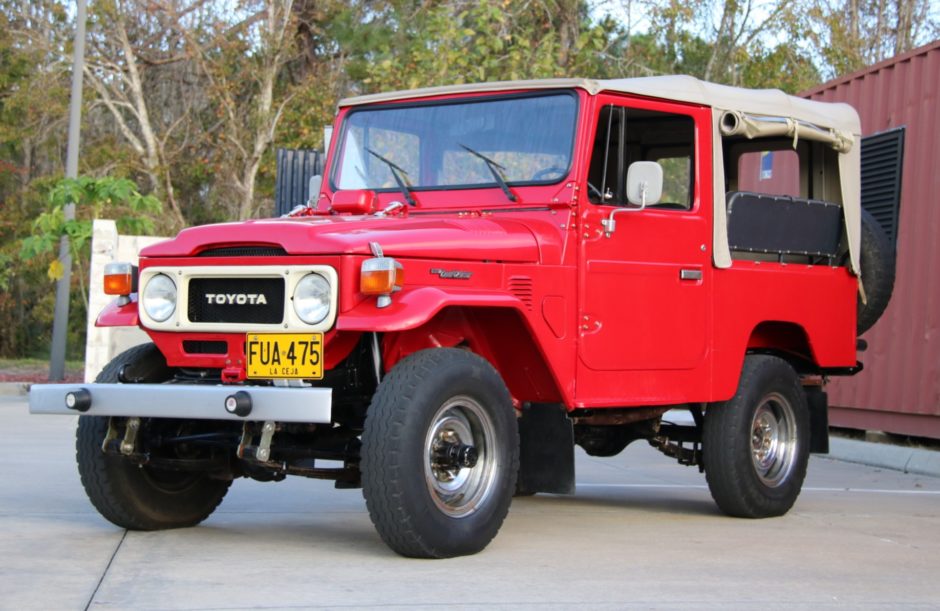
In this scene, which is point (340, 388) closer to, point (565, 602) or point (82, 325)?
point (565, 602)

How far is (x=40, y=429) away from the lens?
13.8m

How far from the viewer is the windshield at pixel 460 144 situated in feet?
24.5

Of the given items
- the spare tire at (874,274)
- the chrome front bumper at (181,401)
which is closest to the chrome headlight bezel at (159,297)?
the chrome front bumper at (181,401)

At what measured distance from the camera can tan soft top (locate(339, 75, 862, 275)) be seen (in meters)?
7.71

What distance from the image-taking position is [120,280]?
23.0 feet

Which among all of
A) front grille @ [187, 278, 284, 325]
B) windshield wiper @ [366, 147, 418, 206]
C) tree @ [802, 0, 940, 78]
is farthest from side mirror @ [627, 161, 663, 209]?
tree @ [802, 0, 940, 78]

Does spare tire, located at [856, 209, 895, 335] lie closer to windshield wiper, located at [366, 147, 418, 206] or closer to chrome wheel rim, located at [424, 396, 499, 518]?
windshield wiper, located at [366, 147, 418, 206]

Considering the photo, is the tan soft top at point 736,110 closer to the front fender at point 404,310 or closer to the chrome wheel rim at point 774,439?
the chrome wheel rim at point 774,439

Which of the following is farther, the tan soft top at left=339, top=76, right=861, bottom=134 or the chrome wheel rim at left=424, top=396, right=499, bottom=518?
the tan soft top at left=339, top=76, right=861, bottom=134

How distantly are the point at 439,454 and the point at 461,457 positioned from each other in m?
0.10

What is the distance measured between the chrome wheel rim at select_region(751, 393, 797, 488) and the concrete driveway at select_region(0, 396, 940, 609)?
0.27 meters

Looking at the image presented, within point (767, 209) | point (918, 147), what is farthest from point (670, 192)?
point (918, 147)

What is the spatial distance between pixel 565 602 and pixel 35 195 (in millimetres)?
27196

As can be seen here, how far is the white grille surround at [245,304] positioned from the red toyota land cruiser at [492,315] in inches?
0.5
